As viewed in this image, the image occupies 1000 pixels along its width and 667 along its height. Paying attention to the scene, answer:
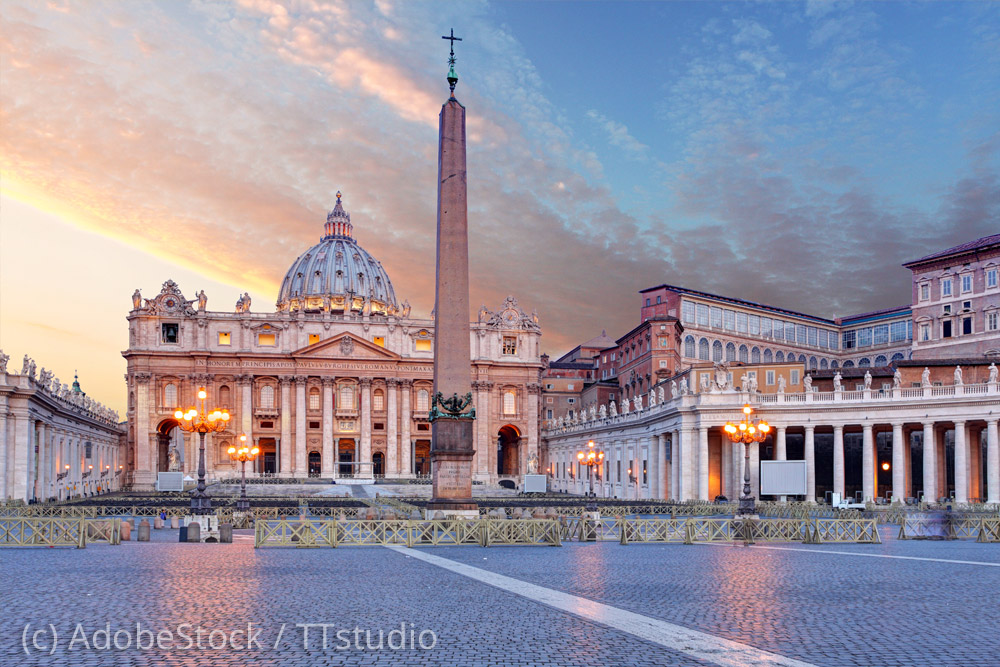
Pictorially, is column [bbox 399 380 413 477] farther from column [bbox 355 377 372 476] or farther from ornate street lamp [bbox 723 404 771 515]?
ornate street lamp [bbox 723 404 771 515]

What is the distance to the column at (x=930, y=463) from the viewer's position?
5196 cm

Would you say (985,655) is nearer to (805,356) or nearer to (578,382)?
(805,356)

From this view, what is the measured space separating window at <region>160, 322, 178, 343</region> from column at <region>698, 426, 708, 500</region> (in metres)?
70.7

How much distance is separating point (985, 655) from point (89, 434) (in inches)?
3254

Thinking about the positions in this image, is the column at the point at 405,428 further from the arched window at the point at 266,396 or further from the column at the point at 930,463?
the column at the point at 930,463

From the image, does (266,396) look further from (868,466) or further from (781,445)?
(868,466)

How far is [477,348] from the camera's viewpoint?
118 metres

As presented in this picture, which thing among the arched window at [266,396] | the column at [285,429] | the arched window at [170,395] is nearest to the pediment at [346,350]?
the column at [285,429]

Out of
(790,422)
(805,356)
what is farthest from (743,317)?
(790,422)

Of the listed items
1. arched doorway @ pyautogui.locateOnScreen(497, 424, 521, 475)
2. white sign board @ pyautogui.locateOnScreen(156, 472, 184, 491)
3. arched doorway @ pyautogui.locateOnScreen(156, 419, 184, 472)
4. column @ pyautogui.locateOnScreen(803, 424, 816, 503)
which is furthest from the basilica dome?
column @ pyautogui.locateOnScreen(803, 424, 816, 503)

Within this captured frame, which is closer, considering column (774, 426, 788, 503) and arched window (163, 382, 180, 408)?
column (774, 426, 788, 503)

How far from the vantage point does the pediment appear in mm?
110688

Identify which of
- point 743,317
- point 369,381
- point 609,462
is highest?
point 743,317

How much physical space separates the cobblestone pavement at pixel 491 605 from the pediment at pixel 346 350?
87.1 meters
